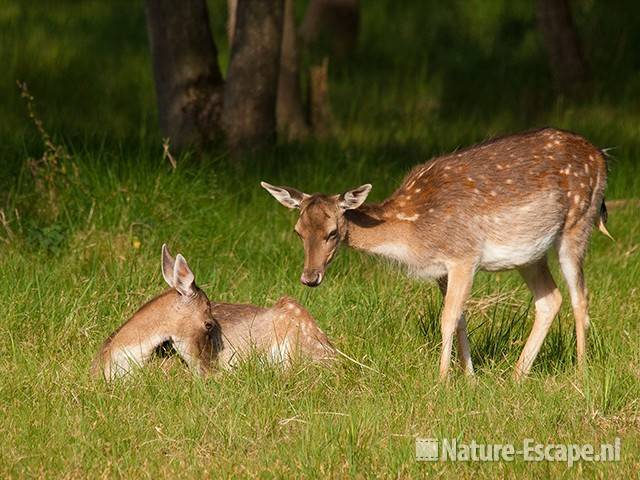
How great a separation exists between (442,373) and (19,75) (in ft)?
29.7

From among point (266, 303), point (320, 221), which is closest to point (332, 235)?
point (320, 221)

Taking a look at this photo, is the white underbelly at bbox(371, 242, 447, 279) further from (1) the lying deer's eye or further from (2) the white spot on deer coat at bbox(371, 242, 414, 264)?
(1) the lying deer's eye

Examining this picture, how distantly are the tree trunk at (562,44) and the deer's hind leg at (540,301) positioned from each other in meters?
7.20

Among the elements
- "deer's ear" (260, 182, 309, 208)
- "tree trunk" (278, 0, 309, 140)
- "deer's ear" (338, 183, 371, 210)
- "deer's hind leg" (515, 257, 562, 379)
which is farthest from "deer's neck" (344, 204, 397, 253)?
"tree trunk" (278, 0, 309, 140)

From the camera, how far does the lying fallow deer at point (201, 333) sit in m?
6.92

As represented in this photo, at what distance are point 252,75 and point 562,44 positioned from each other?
17.0ft

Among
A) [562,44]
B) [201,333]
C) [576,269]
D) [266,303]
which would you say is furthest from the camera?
[562,44]

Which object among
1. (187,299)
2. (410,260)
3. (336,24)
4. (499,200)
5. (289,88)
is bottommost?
(336,24)

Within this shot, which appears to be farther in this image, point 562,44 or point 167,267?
point 562,44

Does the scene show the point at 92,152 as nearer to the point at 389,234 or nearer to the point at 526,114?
the point at 389,234

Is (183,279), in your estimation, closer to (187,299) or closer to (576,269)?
(187,299)

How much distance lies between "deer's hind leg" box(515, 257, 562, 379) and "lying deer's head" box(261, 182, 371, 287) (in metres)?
1.20

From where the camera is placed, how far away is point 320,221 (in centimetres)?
705

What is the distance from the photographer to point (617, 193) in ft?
35.5
